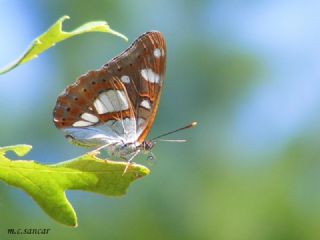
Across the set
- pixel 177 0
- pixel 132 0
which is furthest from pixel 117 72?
pixel 177 0

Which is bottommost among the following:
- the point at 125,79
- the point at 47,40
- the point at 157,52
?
the point at 125,79

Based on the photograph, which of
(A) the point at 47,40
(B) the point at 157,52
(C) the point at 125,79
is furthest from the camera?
(C) the point at 125,79

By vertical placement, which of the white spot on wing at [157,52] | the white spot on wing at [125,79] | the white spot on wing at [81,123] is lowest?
the white spot on wing at [81,123]

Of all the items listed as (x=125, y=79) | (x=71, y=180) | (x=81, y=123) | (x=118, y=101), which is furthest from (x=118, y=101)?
(x=71, y=180)

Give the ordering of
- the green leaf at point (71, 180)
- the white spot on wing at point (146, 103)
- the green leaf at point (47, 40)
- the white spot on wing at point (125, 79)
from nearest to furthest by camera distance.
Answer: the green leaf at point (47, 40), the green leaf at point (71, 180), the white spot on wing at point (125, 79), the white spot on wing at point (146, 103)

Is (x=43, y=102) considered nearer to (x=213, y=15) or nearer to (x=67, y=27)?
(x=67, y=27)

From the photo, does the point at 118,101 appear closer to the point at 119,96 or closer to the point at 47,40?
the point at 119,96

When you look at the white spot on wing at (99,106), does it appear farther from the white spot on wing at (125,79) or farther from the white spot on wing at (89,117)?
the white spot on wing at (125,79)

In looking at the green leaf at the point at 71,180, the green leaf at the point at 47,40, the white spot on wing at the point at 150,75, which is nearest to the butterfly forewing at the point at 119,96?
the white spot on wing at the point at 150,75
